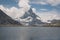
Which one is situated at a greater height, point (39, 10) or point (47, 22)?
point (39, 10)

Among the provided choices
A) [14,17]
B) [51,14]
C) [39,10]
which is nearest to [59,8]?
[51,14]

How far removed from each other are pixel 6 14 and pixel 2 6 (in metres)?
0.95

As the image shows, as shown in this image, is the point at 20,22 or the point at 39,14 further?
the point at 20,22

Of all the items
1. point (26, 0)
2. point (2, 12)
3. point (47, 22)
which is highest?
point (26, 0)

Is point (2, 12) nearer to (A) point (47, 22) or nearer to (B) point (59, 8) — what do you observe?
Result: (A) point (47, 22)

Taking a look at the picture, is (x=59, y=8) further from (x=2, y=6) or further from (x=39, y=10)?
(x=2, y=6)

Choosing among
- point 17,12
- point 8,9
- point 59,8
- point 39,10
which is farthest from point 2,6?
point 59,8

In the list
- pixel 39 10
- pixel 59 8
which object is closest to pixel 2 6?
pixel 39 10

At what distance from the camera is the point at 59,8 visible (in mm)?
15844

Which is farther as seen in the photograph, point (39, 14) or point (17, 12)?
point (17, 12)

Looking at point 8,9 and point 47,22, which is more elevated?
point 8,9

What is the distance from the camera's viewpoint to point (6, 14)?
15.4m

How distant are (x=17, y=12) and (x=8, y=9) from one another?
133 cm

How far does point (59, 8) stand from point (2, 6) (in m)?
5.21
